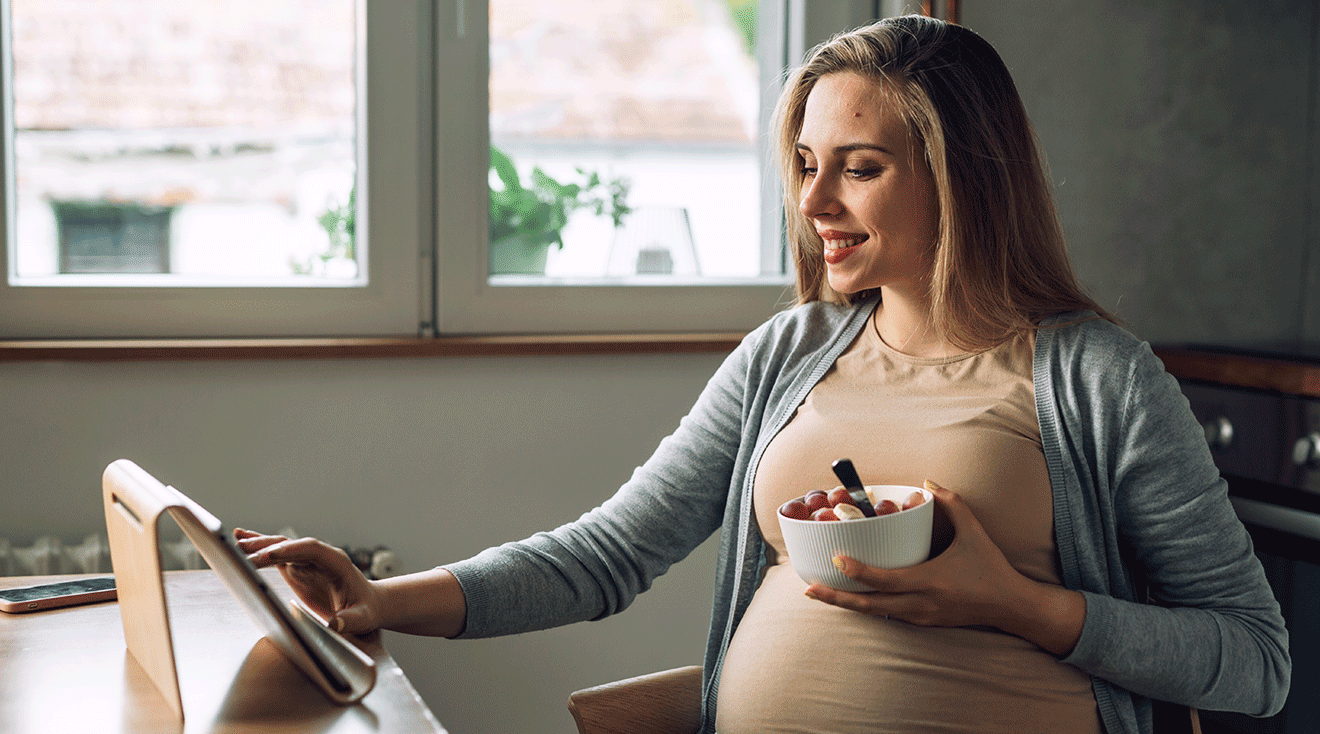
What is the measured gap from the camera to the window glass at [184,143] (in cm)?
167

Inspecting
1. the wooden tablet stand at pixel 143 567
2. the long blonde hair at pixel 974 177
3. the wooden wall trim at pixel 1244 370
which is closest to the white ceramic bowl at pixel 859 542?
the long blonde hair at pixel 974 177

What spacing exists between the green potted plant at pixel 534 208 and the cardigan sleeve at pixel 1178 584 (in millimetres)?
1052

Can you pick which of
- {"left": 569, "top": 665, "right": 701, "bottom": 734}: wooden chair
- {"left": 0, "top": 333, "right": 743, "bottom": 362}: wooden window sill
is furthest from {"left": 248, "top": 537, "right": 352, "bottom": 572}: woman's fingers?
{"left": 0, "top": 333, "right": 743, "bottom": 362}: wooden window sill

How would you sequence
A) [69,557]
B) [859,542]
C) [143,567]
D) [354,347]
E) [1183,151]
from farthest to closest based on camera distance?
[1183,151] < [354,347] < [69,557] < [859,542] < [143,567]

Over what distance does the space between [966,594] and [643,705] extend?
0.37 metres

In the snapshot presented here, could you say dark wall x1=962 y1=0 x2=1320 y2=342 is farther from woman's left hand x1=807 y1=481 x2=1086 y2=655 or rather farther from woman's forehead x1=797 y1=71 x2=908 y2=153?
woman's left hand x1=807 y1=481 x2=1086 y2=655

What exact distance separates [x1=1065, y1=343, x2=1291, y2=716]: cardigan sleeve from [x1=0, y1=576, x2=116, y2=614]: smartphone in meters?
0.88

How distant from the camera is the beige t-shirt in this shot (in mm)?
1009

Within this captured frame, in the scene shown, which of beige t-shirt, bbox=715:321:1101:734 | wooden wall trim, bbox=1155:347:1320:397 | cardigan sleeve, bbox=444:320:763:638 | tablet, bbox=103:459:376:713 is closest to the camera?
tablet, bbox=103:459:376:713

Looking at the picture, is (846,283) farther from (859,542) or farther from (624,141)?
(624,141)

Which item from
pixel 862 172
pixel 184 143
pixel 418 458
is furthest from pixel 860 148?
pixel 184 143

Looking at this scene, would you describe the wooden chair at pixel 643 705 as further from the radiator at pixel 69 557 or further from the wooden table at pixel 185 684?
the radiator at pixel 69 557

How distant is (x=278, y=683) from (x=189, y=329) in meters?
1.01

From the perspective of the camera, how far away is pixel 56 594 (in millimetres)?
1035
